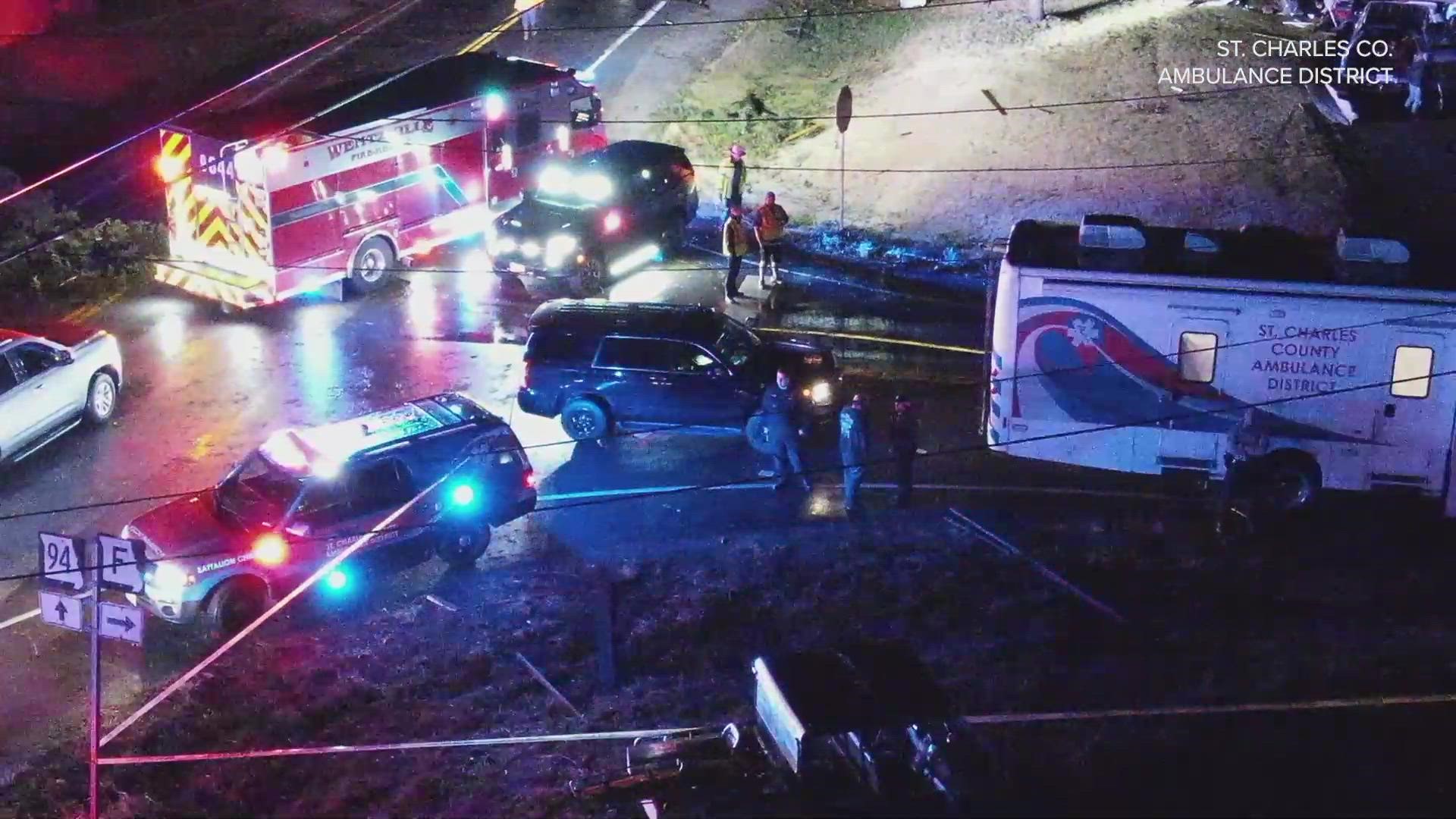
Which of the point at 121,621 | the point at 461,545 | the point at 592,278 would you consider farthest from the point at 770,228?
the point at 121,621

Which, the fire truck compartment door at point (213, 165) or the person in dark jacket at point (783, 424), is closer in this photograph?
the person in dark jacket at point (783, 424)

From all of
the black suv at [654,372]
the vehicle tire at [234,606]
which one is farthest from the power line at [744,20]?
the vehicle tire at [234,606]

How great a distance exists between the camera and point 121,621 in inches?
422

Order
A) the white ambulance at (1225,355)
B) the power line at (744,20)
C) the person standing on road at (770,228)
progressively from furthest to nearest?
the power line at (744,20), the person standing on road at (770,228), the white ambulance at (1225,355)

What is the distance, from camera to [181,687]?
13.1 metres

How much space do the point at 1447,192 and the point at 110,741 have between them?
2152 cm

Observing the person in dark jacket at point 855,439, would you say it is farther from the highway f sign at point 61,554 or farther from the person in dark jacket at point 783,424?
the highway f sign at point 61,554

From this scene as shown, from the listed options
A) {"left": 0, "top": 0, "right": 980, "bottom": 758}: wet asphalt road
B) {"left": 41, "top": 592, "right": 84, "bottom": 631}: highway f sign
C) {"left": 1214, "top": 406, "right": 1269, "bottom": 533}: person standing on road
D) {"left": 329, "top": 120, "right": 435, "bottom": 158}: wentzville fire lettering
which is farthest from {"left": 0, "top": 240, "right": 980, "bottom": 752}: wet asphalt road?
{"left": 1214, "top": 406, "right": 1269, "bottom": 533}: person standing on road

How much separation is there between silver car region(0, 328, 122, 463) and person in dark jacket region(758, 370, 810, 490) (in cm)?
827

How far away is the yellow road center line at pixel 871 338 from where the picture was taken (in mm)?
20600

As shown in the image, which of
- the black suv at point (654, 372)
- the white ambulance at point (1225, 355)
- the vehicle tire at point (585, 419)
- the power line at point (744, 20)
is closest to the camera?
the white ambulance at point (1225, 355)

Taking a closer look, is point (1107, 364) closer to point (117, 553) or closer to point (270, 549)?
point (270, 549)

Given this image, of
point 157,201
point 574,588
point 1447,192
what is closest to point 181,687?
point 574,588

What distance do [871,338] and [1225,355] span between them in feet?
21.3
